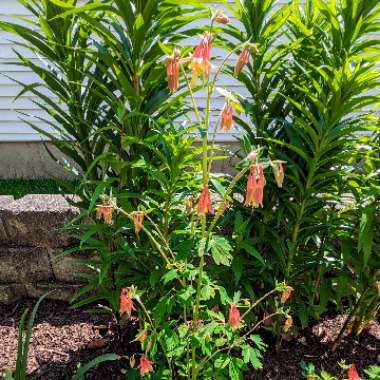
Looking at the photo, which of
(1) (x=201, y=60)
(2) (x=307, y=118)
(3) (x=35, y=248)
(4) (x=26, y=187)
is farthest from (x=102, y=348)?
(4) (x=26, y=187)

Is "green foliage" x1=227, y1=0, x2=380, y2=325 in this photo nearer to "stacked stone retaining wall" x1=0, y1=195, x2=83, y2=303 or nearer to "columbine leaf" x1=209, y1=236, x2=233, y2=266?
"columbine leaf" x1=209, y1=236, x2=233, y2=266

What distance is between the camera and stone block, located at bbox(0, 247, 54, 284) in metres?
2.84

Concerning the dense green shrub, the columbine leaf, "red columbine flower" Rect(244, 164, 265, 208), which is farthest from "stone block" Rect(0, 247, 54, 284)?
"red columbine flower" Rect(244, 164, 265, 208)

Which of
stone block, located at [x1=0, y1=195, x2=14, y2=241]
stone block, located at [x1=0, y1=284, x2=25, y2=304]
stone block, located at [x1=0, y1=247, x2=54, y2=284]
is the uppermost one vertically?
stone block, located at [x1=0, y1=195, x2=14, y2=241]

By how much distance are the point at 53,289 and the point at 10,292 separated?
0.27 meters

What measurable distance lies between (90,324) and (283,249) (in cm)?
119

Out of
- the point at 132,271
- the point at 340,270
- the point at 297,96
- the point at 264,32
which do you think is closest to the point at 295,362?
the point at 340,270

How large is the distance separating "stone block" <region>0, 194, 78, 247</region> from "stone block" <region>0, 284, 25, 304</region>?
0.27m

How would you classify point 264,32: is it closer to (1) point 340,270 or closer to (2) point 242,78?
(2) point 242,78

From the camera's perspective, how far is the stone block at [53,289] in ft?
9.50

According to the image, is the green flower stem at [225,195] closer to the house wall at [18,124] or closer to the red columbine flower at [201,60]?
the red columbine flower at [201,60]

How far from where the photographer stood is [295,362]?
240cm

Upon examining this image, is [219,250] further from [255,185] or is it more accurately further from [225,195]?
[255,185]

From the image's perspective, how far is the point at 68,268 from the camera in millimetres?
2848
